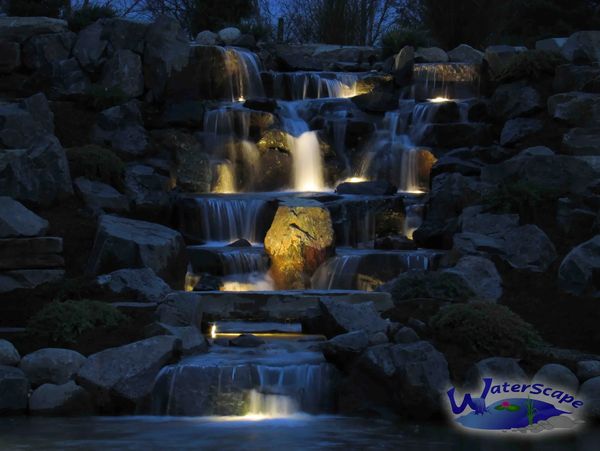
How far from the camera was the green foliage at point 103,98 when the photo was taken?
19797 millimetres

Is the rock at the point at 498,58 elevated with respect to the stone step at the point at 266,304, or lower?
elevated

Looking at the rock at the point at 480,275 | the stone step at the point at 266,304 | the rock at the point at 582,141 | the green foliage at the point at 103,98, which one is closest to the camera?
the stone step at the point at 266,304

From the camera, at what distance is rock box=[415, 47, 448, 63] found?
24.2 metres

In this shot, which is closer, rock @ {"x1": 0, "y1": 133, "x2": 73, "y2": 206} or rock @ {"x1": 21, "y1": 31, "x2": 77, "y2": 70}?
rock @ {"x1": 0, "y1": 133, "x2": 73, "y2": 206}

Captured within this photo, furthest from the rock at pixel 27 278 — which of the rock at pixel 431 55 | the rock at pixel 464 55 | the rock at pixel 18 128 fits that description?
the rock at pixel 464 55

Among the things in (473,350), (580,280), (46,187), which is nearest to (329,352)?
(473,350)

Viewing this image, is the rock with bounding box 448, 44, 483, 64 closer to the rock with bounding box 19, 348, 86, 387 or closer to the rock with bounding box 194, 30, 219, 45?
the rock with bounding box 194, 30, 219, 45

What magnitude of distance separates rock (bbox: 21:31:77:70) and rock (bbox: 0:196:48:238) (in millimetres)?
7621

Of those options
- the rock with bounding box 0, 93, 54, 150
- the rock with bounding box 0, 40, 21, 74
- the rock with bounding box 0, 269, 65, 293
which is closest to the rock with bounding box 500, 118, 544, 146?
the rock with bounding box 0, 93, 54, 150

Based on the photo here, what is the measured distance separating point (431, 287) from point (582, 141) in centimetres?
690

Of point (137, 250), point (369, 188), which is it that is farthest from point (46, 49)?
point (137, 250)

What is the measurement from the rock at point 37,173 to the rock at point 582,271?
26.2ft

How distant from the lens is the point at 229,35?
1004 inches

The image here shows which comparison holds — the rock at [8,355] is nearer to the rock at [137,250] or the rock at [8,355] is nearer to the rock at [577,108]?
the rock at [137,250]
